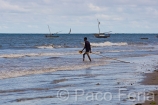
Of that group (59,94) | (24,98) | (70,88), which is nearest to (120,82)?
(70,88)

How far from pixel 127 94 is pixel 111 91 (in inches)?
29.8

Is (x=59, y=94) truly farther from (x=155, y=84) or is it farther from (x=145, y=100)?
(x=155, y=84)

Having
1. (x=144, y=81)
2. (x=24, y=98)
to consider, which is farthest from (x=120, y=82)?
(x=24, y=98)

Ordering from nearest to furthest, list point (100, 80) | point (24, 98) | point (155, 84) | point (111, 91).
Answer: point (24, 98) → point (111, 91) → point (155, 84) → point (100, 80)

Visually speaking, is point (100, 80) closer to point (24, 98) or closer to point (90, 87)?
point (90, 87)

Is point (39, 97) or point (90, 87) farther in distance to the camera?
point (90, 87)

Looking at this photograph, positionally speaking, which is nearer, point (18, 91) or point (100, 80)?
point (18, 91)

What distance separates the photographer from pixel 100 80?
15.5 m

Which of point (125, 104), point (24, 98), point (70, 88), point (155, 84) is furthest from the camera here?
point (155, 84)

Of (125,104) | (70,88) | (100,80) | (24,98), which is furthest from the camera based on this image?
(100,80)

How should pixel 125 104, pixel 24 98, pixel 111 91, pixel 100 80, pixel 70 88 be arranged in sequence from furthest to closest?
pixel 100 80, pixel 70 88, pixel 111 91, pixel 24 98, pixel 125 104

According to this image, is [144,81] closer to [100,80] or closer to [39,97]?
[100,80]

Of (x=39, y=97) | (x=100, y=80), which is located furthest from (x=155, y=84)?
(x=39, y=97)

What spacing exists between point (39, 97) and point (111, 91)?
219 cm
